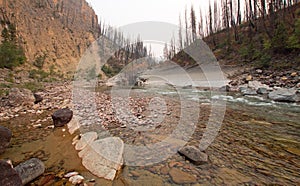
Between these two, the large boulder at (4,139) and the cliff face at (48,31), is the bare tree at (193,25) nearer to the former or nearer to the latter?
the cliff face at (48,31)

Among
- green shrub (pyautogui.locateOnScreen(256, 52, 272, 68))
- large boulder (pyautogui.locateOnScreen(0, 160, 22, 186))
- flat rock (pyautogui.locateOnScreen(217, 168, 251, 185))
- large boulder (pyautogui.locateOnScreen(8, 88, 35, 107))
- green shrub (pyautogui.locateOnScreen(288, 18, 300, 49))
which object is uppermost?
green shrub (pyautogui.locateOnScreen(288, 18, 300, 49))

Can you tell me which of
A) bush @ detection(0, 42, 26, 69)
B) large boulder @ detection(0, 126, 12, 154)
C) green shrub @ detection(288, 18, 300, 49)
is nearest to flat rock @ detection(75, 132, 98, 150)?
large boulder @ detection(0, 126, 12, 154)

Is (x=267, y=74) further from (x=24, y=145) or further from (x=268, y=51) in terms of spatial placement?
(x=24, y=145)

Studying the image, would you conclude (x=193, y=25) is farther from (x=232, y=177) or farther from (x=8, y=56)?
(x=232, y=177)

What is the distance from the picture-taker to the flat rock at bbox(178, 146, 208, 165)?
237 cm

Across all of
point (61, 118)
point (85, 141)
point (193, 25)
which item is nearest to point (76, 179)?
point (85, 141)

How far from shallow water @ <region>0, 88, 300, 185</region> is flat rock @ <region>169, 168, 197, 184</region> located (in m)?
0.02

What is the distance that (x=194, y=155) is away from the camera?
2.46m

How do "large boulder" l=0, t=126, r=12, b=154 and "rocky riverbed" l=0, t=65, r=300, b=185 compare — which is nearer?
"rocky riverbed" l=0, t=65, r=300, b=185

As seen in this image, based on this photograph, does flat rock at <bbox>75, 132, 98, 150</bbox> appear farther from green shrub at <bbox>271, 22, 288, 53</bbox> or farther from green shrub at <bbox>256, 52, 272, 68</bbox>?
green shrub at <bbox>271, 22, 288, 53</bbox>

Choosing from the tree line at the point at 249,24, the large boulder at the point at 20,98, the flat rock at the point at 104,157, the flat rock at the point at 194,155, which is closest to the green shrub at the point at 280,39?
the tree line at the point at 249,24

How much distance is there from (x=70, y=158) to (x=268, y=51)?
17945 millimetres

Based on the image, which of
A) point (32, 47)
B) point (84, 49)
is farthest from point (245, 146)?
point (84, 49)

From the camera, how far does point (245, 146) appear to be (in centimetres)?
286
